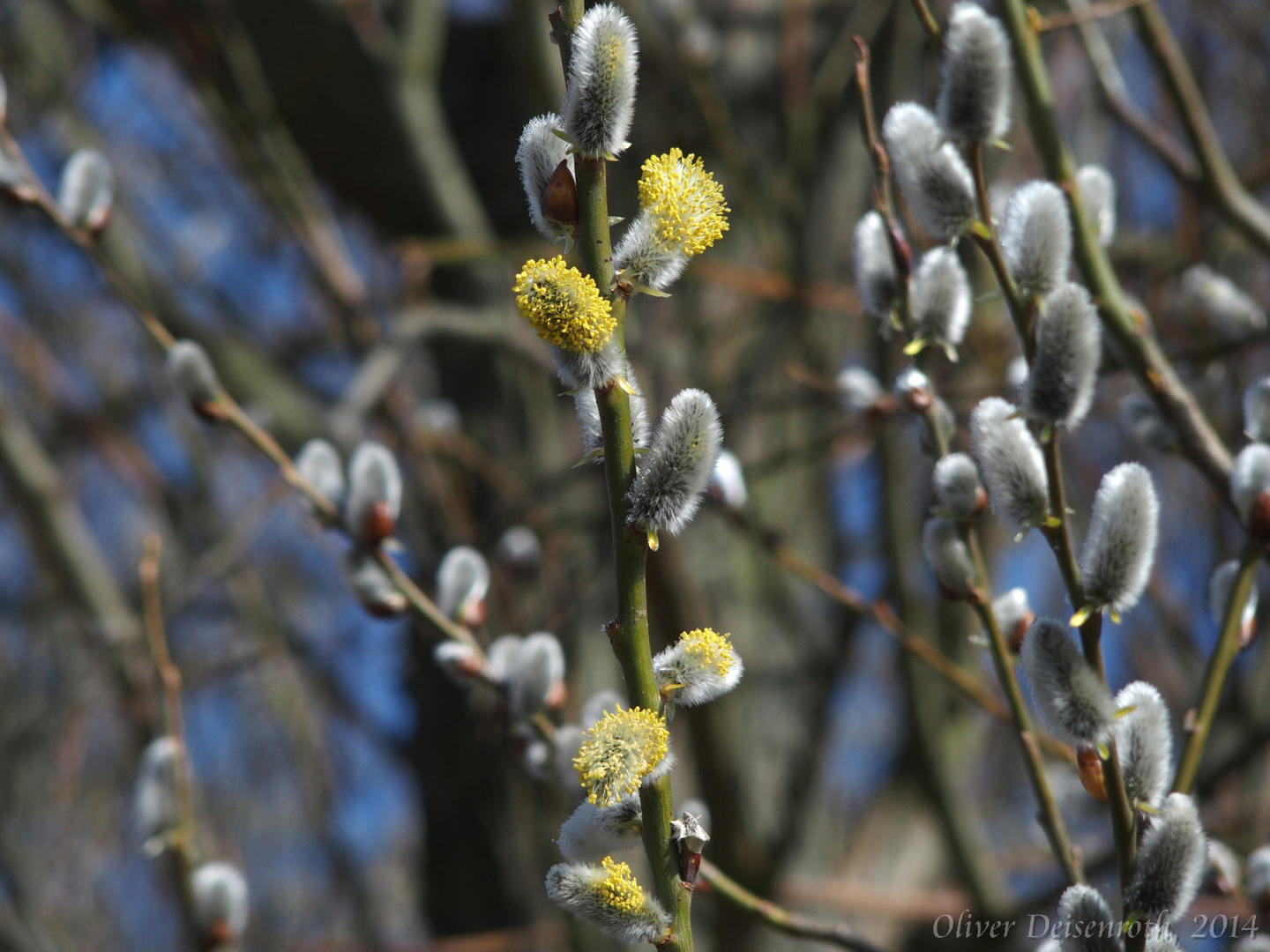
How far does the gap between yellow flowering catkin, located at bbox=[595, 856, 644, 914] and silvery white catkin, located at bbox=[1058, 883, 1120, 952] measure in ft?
0.86

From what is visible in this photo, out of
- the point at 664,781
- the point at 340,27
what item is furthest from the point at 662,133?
the point at 664,781

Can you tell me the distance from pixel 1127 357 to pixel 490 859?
5.79 feet

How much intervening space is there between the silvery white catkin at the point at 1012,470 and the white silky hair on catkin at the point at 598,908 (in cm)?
34

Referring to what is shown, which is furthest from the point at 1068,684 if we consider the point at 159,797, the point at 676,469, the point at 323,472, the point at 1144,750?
the point at 159,797

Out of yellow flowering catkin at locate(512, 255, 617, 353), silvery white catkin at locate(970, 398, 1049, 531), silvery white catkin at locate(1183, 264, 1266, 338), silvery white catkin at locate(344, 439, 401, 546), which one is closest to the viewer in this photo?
yellow flowering catkin at locate(512, 255, 617, 353)

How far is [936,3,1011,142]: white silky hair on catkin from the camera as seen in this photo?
734 millimetres

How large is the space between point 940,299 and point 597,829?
49 cm

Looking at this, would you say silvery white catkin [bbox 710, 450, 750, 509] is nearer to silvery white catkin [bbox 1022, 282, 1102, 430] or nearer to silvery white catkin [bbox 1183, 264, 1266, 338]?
silvery white catkin [bbox 1022, 282, 1102, 430]

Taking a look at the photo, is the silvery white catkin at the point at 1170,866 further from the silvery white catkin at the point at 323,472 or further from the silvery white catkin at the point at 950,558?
the silvery white catkin at the point at 323,472

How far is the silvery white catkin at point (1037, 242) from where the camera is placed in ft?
2.37

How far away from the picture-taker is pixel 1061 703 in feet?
2.19

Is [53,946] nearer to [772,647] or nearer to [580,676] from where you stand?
[580,676]

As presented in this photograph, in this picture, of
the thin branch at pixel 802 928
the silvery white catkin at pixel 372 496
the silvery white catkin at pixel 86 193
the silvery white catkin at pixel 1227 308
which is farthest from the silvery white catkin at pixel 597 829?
the silvery white catkin at pixel 1227 308

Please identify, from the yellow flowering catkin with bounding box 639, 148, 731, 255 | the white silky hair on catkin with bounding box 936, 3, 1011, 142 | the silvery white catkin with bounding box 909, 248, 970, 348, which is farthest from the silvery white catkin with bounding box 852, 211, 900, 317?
the yellow flowering catkin with bounding box 639, 148, 731, 255
